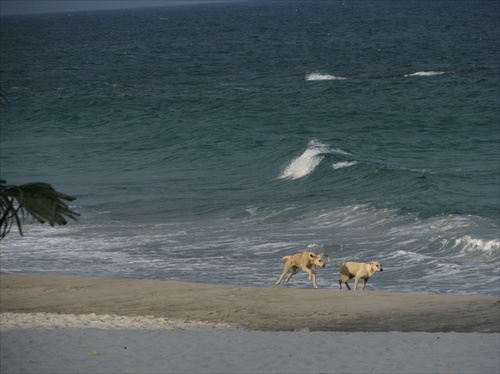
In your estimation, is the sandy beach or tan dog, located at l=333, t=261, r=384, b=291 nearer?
the sandy beach

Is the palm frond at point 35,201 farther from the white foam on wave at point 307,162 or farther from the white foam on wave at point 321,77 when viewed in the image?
the white foam on wave at point 321,77

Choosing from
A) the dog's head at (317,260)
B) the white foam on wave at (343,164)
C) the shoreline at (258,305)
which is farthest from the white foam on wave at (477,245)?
the white foam on wave at (343,164)

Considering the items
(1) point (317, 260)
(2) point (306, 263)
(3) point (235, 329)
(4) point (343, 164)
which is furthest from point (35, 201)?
(4) point (343, 164)

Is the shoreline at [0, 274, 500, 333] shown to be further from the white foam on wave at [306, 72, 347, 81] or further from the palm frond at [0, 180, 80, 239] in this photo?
the white foam on wave at [306, 72, 347, 81]

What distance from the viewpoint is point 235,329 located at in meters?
14.0

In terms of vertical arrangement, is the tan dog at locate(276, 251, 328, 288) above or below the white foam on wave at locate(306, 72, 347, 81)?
below

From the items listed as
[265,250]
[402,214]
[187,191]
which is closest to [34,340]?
[265,250]

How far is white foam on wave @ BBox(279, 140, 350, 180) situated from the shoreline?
1398 cm

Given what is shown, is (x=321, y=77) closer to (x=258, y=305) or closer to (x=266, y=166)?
(x=266, y=166)

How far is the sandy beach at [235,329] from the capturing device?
12.3 m

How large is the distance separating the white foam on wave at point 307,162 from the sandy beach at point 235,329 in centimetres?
1414

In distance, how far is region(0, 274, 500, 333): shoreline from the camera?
47.1 ft

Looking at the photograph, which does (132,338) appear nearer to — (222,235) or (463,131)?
(222,235)

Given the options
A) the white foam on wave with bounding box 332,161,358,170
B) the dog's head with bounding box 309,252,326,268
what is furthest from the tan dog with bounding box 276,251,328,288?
the white foam on wave with bounding box 332,161,358,170
